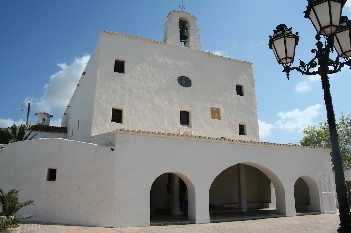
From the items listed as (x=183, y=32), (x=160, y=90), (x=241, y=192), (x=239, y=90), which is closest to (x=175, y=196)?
(x=241, y=192)

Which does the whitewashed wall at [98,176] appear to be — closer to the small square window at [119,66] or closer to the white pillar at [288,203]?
the white pillar at [288,203]

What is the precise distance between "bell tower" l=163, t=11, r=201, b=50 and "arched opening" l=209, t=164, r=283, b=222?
895 cm

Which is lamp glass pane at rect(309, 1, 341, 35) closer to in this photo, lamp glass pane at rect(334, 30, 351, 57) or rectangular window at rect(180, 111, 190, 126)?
lamp glass pane at rect(334, 30, 351, 57)

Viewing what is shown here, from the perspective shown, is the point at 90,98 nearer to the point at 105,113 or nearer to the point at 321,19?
the point at 105,113

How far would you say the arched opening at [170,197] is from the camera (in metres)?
15.7

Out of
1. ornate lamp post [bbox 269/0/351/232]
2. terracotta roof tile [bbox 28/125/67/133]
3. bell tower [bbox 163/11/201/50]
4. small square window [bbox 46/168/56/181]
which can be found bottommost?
small square window [bbox 46/168/56/181]

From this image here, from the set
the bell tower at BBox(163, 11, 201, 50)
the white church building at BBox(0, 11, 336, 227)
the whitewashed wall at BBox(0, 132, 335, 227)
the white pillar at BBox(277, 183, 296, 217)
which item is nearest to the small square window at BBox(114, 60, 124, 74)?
the white church building at BBox(0, 11, 336, 227)

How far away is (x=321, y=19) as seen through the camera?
4.60 metres

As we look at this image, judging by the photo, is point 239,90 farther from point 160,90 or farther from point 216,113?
point 160,90

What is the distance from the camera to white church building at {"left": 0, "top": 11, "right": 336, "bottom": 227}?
11438mm

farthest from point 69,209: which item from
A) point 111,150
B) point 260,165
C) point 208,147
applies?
point 260,165

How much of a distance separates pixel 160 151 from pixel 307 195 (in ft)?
37.6

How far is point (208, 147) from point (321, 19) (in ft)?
31.6

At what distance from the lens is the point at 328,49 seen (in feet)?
16.5
